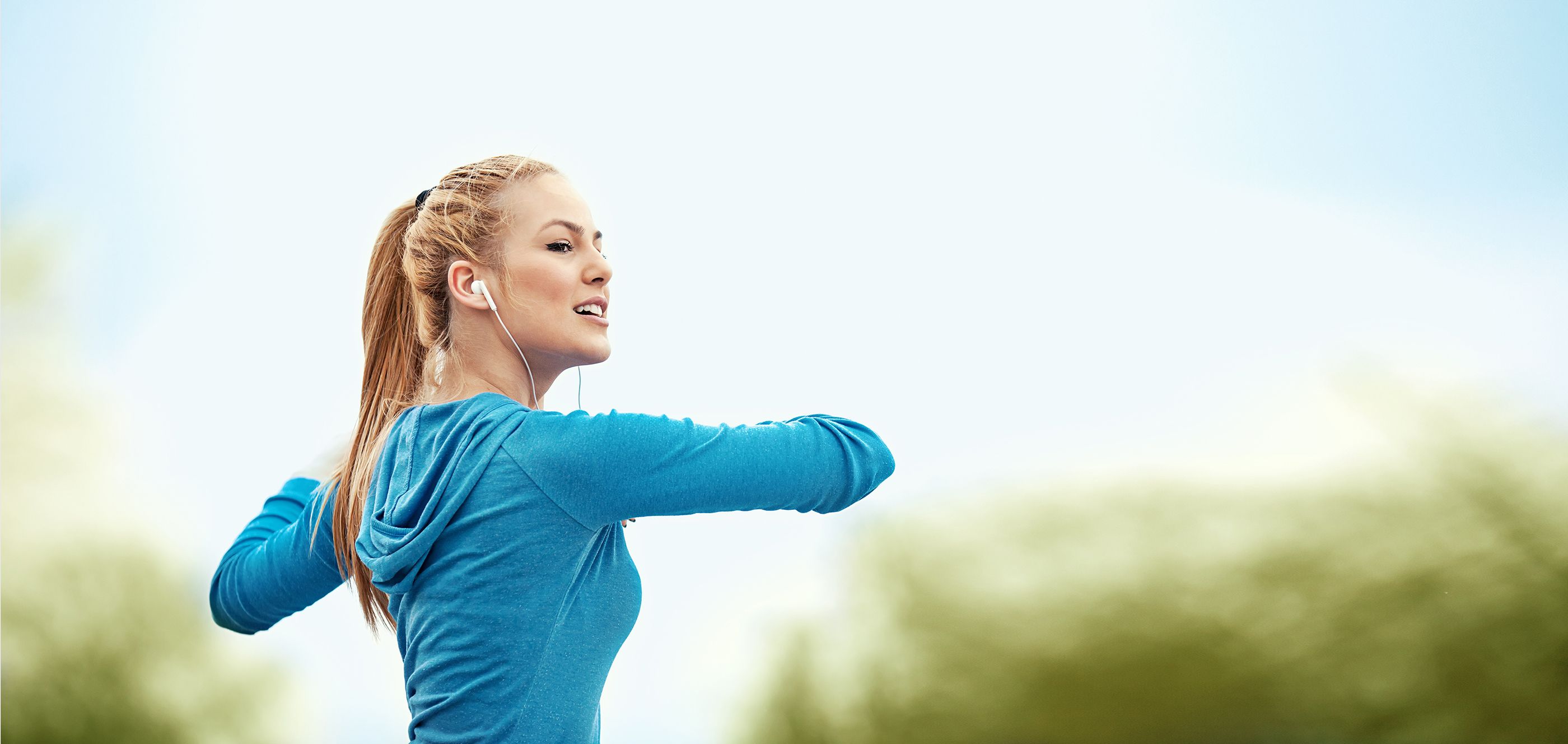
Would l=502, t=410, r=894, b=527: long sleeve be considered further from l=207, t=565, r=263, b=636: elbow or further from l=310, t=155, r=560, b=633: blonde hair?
l=207, t=565, r=263, b=636: elbow

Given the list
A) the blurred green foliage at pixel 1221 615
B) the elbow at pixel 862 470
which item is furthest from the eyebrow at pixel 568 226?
the blurred green foliage at pixel 1221 615

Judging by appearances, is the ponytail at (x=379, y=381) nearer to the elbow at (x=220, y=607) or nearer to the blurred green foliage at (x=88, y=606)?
the elbow at (x=220, y=607)

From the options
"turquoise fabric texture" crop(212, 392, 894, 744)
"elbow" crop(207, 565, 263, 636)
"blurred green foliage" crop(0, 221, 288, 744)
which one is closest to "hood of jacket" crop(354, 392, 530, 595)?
"turquoise fabric texture" crop(212, 392, 894, 744)

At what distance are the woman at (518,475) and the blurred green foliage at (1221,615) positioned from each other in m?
1.12

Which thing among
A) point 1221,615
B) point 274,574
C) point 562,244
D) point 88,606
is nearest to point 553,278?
point 562,244

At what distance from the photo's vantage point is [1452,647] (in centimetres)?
162

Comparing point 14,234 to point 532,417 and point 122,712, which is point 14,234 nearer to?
point 122,712

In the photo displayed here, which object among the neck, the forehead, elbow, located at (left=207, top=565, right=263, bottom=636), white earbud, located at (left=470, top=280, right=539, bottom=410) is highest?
the forehead

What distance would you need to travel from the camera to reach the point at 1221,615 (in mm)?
1721

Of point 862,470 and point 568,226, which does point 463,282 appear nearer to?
point 568,226

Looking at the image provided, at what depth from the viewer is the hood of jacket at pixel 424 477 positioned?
70 cm

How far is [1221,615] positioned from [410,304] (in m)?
1.33

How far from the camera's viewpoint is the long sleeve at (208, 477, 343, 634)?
881 millimetres

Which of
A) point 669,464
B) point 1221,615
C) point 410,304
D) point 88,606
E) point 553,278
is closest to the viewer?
point 669,464
